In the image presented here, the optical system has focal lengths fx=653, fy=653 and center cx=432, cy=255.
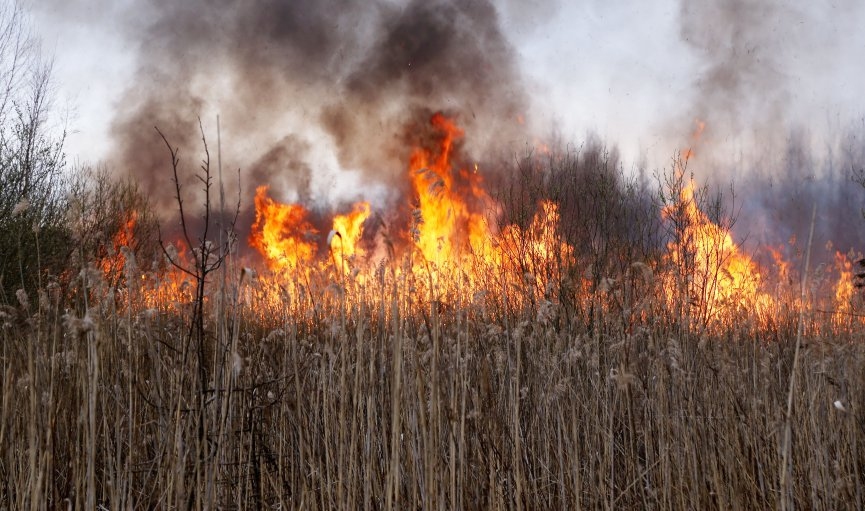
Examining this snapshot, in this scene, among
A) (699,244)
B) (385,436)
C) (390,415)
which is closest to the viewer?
(385,436)

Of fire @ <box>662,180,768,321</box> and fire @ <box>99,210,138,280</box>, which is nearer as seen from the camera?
fire @ <box>99,210,138,280</box>

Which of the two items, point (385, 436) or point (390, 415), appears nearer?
point (385, 436)

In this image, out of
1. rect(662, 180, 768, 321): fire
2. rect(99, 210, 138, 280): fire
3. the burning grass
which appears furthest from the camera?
rect(662, 180, 768, 321): fire

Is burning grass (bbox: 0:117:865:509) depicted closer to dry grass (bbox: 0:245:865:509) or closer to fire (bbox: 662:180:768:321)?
dry grass (bbox: 0:245:865:509)

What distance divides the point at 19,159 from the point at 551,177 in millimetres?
9870

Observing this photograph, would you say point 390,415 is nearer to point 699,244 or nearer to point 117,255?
point 117,255

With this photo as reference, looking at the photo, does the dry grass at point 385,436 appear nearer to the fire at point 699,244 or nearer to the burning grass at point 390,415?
the burning grass at point 390,415

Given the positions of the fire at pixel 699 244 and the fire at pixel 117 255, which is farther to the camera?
the fire at pixel 699 244

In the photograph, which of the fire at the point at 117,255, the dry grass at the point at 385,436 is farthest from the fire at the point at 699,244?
the fire at the point at 117,255

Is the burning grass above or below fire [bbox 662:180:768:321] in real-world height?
below

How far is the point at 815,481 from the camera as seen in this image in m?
2.77

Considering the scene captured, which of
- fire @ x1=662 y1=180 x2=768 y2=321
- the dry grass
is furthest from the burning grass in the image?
fire @ x1=662 y1=180 x2=768 y2=321

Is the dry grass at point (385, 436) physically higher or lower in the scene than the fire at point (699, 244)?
lower

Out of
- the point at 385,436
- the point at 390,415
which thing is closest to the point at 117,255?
the point at 390,415
